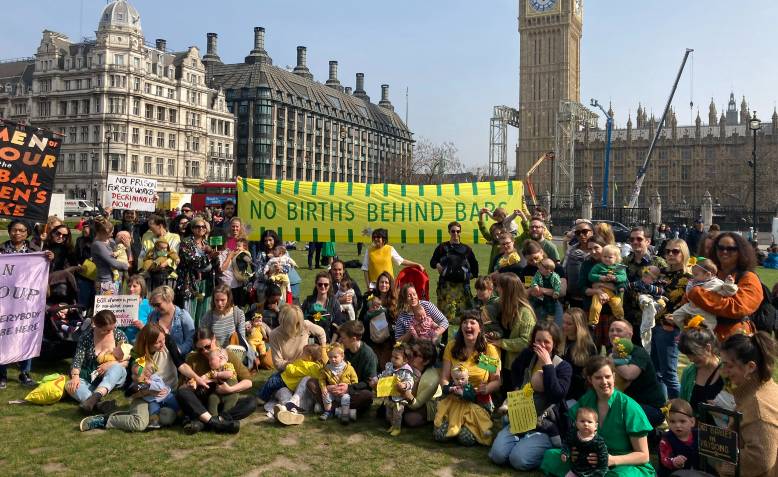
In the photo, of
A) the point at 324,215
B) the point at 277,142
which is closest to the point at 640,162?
the point at 277,142

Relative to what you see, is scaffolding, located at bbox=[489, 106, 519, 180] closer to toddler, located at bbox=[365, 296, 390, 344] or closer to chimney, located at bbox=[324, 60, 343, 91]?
chimney, located at bbox=[324, 60, 343, 91]

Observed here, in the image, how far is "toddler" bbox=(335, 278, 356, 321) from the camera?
8875 mm

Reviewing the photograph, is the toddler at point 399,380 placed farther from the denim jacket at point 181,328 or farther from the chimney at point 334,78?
the chimney at point 334,78

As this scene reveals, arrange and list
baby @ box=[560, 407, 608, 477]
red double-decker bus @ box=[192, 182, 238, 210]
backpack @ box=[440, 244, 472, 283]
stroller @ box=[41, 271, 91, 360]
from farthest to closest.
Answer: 1. red double-decker bus @ box=[192, 182, 238, 210]
2. backpack @ box=[440, 244, 472, 283]
3. stroller @ box=[41, 271, 91, 360]
4. baby @ box=[560, 407, 608, 477]

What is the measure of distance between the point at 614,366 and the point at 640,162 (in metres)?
99.8

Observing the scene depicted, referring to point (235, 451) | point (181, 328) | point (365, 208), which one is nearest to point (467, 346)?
point (235, 451)

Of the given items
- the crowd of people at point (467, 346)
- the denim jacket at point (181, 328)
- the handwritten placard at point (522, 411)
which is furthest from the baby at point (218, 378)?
the handwritten placard at point (522, 411)

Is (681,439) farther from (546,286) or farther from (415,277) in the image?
(415,277)

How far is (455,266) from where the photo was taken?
9.30 meters

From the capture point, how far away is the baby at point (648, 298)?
22.4 ft

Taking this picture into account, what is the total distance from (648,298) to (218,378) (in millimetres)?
4394

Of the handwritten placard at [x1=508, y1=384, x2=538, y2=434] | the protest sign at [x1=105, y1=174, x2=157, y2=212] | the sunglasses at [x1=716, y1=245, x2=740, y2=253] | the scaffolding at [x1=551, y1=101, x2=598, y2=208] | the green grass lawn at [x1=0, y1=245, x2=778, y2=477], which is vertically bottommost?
the green grass lawn at [x1=0, y1=245, x2=778, y2=477]

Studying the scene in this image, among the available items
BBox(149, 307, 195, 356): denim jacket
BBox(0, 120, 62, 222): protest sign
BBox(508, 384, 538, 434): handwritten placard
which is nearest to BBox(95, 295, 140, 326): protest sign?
BBox(149, 307, 195, 356): denim jacket

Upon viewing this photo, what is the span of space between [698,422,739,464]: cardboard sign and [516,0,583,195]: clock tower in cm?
9551
